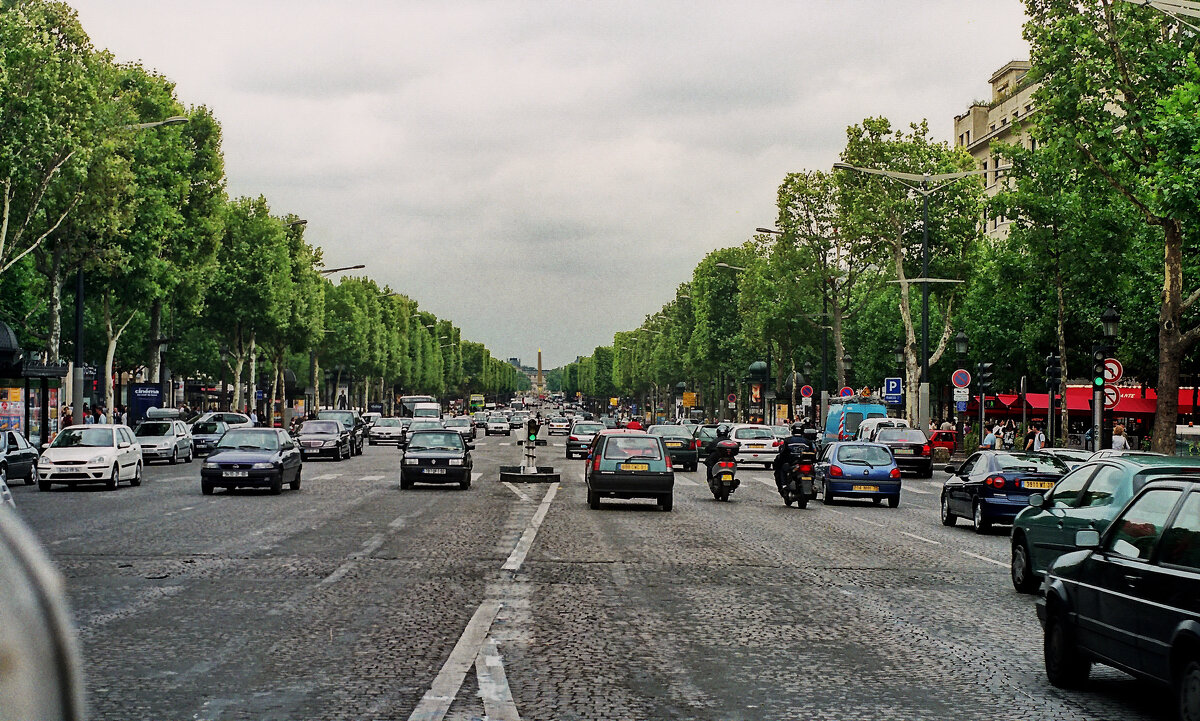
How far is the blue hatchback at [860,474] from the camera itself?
3038 cm

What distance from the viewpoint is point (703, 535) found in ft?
68.3

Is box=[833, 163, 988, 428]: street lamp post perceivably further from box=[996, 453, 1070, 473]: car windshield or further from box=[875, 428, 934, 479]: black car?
box=[996, 453, 1070, 473]: car windshield

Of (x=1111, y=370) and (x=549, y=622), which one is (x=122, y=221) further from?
(x=549, y=622)

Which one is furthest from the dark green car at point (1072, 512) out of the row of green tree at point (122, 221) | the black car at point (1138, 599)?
the row of green tree at point (122, 221)

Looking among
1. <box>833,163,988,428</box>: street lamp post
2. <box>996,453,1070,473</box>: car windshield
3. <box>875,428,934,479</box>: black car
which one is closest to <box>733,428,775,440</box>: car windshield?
<box>875,428,934,479</box>: black car

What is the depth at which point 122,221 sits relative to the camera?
46.6 m

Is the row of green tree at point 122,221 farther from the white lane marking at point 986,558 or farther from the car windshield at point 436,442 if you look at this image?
the white lane marking at point 986,558

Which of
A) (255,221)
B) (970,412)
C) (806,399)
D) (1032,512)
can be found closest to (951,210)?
(806,399)

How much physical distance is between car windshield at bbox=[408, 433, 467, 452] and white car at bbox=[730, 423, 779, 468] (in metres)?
16.4

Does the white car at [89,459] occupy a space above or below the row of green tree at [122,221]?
below

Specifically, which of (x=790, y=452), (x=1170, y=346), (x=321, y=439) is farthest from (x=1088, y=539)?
(x=321, y=439)

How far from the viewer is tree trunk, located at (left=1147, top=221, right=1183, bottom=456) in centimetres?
3231

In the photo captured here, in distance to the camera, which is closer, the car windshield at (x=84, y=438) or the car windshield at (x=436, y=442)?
the car windshield at (x=84, y=438)

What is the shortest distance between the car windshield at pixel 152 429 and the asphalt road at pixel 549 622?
25.5m
